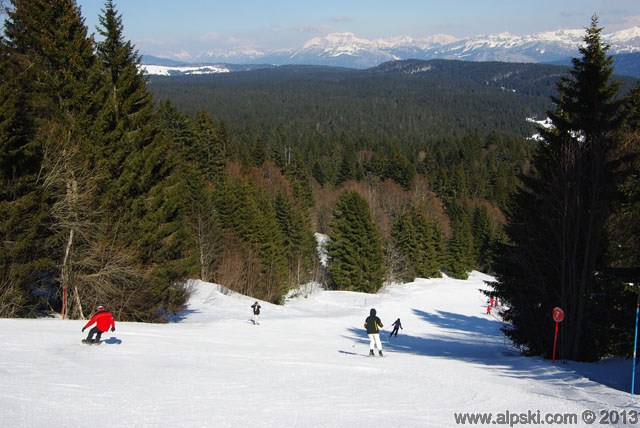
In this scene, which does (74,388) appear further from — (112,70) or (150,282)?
(112,70)

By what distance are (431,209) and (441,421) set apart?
2964 inches

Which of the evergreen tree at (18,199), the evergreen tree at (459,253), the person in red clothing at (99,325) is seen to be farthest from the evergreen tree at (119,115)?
the evergreen tree at (459,253)

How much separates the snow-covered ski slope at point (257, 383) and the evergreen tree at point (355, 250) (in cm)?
3216

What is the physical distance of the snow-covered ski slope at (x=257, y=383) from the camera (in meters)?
8.00

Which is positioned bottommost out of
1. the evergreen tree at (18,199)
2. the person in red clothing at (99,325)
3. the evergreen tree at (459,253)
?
the evergreen tree at (459,253)

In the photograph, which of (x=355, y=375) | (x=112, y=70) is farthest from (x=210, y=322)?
(x=355, y=375)

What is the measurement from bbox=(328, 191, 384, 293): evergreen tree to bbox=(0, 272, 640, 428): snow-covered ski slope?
3216 cm

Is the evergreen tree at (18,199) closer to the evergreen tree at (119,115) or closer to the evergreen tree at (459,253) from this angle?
the evergreen tree at (119,115)

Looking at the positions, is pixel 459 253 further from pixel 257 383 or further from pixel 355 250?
pixel 257 383

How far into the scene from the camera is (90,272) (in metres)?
21.4

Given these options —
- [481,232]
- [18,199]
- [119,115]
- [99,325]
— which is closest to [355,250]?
[119,115]

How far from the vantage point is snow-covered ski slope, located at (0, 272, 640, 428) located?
26.2ft

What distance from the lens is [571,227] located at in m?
16.2

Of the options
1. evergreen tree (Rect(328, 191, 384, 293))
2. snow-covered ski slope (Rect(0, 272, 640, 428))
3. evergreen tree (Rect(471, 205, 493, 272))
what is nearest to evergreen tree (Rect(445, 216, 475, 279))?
evergreen tree (Rect(471, 205, 493, 272))
